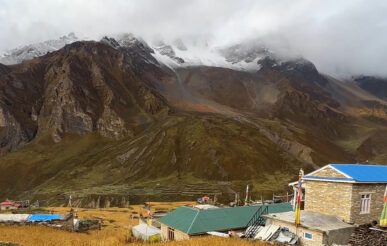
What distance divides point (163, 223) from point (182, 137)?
484 ft

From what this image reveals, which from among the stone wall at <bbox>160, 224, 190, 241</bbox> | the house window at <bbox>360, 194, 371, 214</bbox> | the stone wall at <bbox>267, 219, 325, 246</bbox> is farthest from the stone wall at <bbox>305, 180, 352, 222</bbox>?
the stone wall at <bbox>160, 224, 190, 241</bbox>

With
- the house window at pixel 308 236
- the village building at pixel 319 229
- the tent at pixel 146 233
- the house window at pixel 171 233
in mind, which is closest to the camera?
the village building at pixel 319 229

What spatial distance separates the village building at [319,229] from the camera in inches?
1362

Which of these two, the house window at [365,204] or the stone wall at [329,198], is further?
the house window at [365,204]

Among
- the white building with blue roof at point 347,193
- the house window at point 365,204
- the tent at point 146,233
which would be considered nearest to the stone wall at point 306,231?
the white building with blue roof at point 347,193

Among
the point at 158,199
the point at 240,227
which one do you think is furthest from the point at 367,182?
the point at 158,199

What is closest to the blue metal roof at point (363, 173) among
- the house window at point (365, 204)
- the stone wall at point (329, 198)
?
the stone wall at point (329, 198)

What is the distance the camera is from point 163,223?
44.9 m

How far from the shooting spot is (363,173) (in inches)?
1522

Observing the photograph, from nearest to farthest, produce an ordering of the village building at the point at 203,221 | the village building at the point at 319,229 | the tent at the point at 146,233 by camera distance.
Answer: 1. the village building at the point at 319,229
2. the village building at the point at 203,221
3. the tent at the point at 146,233

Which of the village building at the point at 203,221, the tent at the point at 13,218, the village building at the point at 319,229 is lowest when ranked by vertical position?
the tent at the point at 13,218

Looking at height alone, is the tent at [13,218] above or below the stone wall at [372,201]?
below

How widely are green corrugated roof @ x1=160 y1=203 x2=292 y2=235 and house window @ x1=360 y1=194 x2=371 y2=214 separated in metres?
10.5

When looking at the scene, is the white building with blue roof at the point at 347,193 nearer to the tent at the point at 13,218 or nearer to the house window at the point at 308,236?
the house window at the point at 308,236
